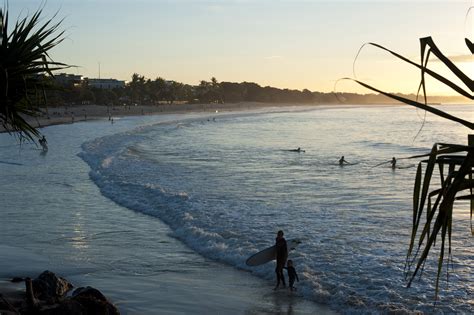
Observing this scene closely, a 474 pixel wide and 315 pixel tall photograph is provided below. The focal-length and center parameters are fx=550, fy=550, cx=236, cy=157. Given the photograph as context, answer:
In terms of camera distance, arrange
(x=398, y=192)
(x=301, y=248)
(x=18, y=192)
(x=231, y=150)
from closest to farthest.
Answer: (x=301, y=248) → (x=18, y=192) → (x=398, y=192) → (x=231, y=150)

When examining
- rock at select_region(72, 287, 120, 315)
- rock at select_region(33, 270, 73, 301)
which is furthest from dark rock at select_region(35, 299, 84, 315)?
rock at select_region(33, 270, 73, 301)

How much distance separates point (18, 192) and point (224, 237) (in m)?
10.7

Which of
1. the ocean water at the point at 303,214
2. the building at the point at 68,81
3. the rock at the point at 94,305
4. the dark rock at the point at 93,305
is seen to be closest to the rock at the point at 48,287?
the rock at the point at 94,305

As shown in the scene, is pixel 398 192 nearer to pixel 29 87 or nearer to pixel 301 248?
pixel 301 248

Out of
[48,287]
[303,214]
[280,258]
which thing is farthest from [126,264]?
[303,214]

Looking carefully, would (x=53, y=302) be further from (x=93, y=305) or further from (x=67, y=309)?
(x=67, y=309)

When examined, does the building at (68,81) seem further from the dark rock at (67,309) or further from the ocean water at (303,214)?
the dark rock at (67,309)

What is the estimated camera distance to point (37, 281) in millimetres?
8711

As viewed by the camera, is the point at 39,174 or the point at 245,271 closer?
the point at 245,271

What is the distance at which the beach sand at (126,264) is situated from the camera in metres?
9.38

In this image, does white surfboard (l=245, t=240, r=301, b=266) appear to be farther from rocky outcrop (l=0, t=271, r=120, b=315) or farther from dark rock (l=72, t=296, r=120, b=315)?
dark rock (l=72, t=296, r=120, b=315)

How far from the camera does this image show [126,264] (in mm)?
11828

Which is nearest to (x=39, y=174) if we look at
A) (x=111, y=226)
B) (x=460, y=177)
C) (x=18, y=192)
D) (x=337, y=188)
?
(x=18, y=192)

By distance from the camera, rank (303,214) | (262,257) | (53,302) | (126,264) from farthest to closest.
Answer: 1. (303,214)
2. (126,264)
3. (262,257)
4. (53,302)
